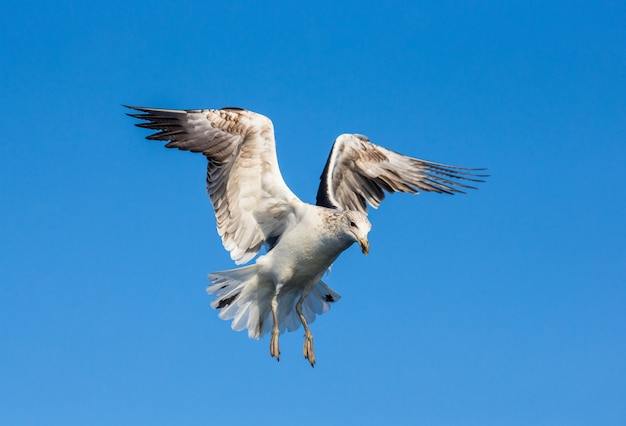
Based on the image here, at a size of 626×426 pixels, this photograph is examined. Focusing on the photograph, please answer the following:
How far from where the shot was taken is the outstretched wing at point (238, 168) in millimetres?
13609

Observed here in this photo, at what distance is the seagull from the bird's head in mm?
14

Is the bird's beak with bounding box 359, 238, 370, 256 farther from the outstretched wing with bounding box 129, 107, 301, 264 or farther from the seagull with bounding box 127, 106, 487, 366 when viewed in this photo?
the outstretched wing with bounding box 129, 107, 301, 264

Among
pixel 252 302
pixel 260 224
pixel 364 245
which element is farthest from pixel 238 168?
pixel 364 245

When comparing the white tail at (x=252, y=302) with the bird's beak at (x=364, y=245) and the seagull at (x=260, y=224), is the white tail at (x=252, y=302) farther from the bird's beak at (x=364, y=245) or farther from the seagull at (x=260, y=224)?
the bird's beak at (x=364, y=245)

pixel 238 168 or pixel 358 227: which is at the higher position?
pixel 238 168

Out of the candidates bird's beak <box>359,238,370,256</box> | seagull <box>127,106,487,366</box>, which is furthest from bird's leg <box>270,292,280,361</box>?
bird's beak <box>359,238,370,256</box>

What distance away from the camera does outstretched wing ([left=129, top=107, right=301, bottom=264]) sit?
44.7 feet

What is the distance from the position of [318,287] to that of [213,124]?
2.80 meters

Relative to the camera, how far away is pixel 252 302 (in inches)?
566

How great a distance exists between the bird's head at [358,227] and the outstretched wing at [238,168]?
1.08 metres

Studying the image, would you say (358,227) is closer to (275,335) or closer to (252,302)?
(275,335)

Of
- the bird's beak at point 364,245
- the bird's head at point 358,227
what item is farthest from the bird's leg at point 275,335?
the bird's beak at point 364,245

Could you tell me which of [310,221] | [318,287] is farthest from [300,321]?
[310,221]

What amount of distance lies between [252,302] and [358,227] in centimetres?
245
